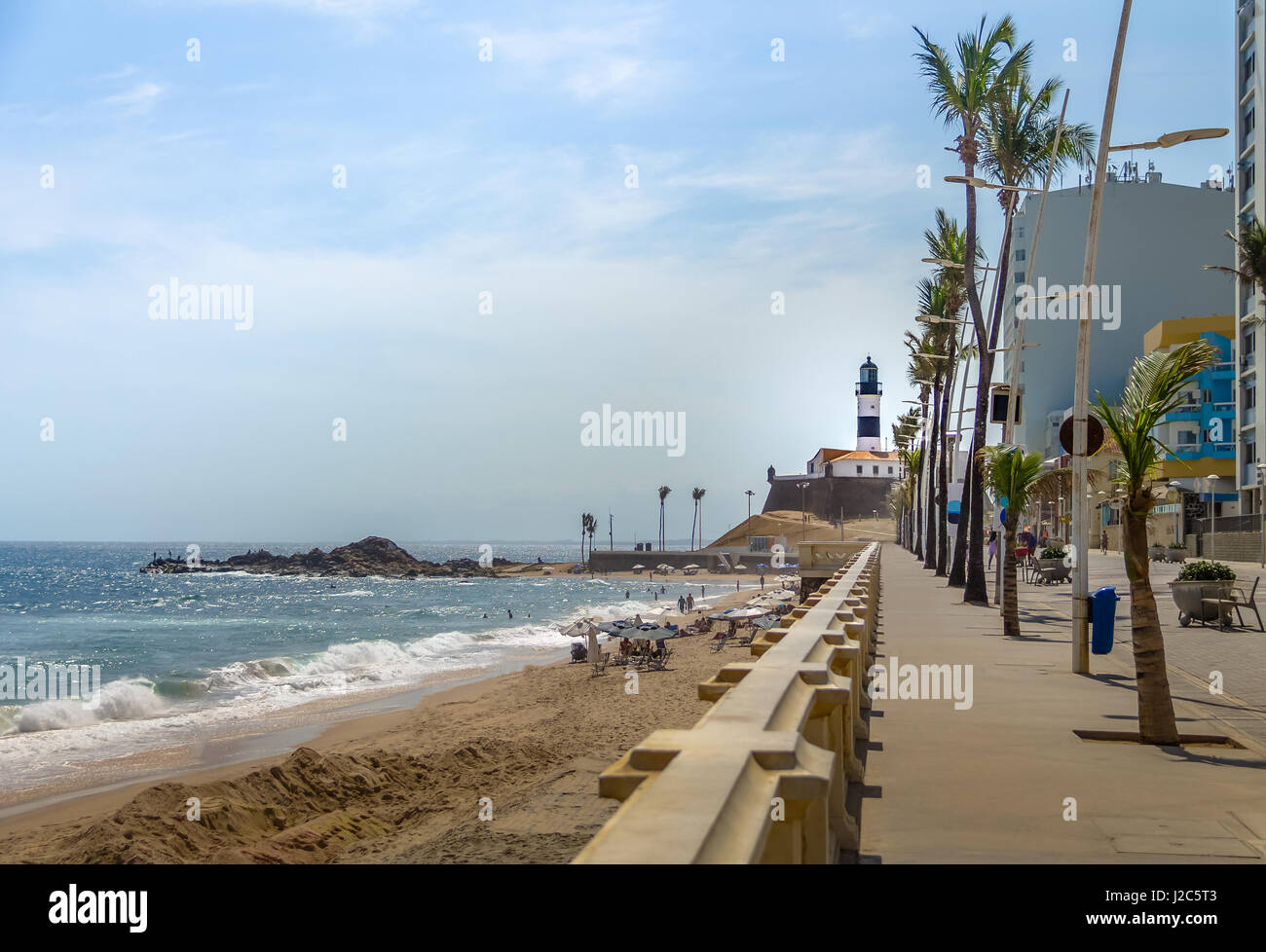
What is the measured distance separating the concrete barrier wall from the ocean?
19.2 m

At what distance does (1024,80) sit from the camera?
2650 centimetres

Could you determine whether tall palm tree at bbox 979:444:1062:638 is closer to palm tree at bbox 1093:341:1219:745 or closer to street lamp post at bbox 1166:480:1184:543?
palm tree at bbox 1093:341:1219:745

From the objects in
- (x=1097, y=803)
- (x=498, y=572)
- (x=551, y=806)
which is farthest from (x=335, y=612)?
(x=498, y=572)

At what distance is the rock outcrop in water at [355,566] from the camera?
15625 cm

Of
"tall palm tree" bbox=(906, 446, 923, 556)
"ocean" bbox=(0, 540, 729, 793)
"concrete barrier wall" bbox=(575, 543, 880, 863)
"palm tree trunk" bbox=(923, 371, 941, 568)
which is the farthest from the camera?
"tall palm tree" bbox=(906, 446, 923, 556)

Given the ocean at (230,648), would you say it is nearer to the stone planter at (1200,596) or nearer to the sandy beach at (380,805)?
the sandy beach at (380,805)

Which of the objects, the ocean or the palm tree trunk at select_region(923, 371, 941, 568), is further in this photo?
the palm tree trunk at select_region(923, 371, 941, 568)

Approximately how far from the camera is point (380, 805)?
15055 mm

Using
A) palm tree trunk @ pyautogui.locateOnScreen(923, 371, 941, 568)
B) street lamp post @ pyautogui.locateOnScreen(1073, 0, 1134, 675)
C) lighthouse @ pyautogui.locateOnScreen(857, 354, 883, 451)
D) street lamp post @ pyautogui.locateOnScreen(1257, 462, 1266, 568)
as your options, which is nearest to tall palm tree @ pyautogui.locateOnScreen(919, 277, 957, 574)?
palm tree trunk @ pyautogui.locateOnScreen(923, 371, 941, 568)

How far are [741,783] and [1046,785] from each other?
4640 millimetres

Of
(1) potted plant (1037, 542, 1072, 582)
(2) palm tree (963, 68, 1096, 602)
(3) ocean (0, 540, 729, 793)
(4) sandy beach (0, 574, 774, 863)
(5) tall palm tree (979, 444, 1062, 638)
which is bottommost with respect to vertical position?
(3) ocean (0, 540, 729, 793)

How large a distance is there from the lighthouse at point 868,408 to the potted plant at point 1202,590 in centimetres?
13311

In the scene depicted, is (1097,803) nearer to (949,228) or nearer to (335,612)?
(949,228)

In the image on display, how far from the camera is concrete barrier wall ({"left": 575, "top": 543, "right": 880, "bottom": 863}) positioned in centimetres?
234
